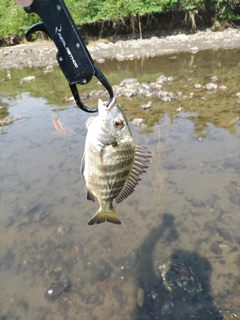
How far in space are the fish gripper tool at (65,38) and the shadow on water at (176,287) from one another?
10.5 feet

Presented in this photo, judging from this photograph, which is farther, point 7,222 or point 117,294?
point 7,222

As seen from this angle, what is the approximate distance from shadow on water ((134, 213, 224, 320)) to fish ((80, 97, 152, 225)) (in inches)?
79.9

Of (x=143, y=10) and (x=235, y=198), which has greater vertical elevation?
(x=143, y=10)

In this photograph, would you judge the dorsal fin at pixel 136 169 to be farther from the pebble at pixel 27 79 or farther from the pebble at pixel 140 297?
the pebble at pixel 27 79

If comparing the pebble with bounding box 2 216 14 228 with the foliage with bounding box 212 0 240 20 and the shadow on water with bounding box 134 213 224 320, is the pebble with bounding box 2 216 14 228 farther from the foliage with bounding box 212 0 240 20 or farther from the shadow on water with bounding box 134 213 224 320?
the foliage with bounding box 212 0 240 20

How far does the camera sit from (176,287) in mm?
4184

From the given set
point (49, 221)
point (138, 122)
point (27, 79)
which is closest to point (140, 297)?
point (49, 221)

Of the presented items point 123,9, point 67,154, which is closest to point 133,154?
point 67,154

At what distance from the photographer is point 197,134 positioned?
790 centimetres

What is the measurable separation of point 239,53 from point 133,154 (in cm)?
1796

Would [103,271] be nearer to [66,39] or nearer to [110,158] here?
[110,158]

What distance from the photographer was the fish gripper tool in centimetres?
222

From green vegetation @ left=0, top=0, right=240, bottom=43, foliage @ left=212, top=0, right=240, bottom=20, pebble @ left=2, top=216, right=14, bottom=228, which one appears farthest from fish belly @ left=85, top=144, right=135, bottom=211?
foliage @ left=212, top=0, right=240, bottom=20

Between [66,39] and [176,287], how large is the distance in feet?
12.3
